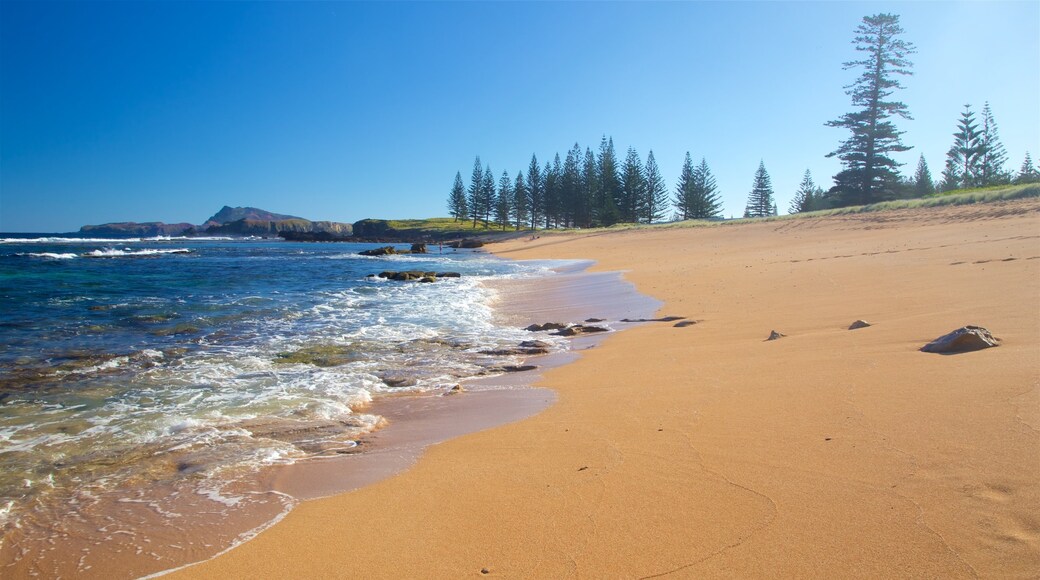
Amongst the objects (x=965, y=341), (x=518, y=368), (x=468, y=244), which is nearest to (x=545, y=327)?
(x=518, y=368)

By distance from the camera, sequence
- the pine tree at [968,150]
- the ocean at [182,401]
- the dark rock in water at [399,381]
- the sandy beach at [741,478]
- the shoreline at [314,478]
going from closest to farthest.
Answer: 1. the sandy beach at [741,478]
2. the shoreline at [314,478]
3. the ocean at [182,401]
4. the dark rock in water at [399,381]
5. the pine tree at [968,150]

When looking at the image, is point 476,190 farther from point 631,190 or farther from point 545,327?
point 545,327

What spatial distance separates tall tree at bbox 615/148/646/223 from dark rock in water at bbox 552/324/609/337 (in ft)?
192

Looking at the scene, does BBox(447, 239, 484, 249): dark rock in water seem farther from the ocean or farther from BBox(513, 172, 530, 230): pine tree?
the ocean

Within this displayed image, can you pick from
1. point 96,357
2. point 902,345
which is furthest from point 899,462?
point 96,357

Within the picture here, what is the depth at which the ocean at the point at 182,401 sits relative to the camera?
2970 millimetres

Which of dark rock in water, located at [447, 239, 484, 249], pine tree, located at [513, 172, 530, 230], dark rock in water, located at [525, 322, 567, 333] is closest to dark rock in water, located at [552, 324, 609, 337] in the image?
dark rock in water, located at [525, 322, 567, 333]

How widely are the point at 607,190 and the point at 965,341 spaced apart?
A: 211 ft

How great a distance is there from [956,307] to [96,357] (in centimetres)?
1100

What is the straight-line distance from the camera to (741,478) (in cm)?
272

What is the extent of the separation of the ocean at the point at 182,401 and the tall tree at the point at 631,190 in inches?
2189

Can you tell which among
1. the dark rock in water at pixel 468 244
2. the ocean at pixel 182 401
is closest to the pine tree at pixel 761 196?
the dark rock in water at pixel 468 244

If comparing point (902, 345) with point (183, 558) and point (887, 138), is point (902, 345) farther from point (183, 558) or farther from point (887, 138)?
point (887, 138)

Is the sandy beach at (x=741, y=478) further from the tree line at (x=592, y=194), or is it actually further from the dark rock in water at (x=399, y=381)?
the tree line at (x=592, y=194)
